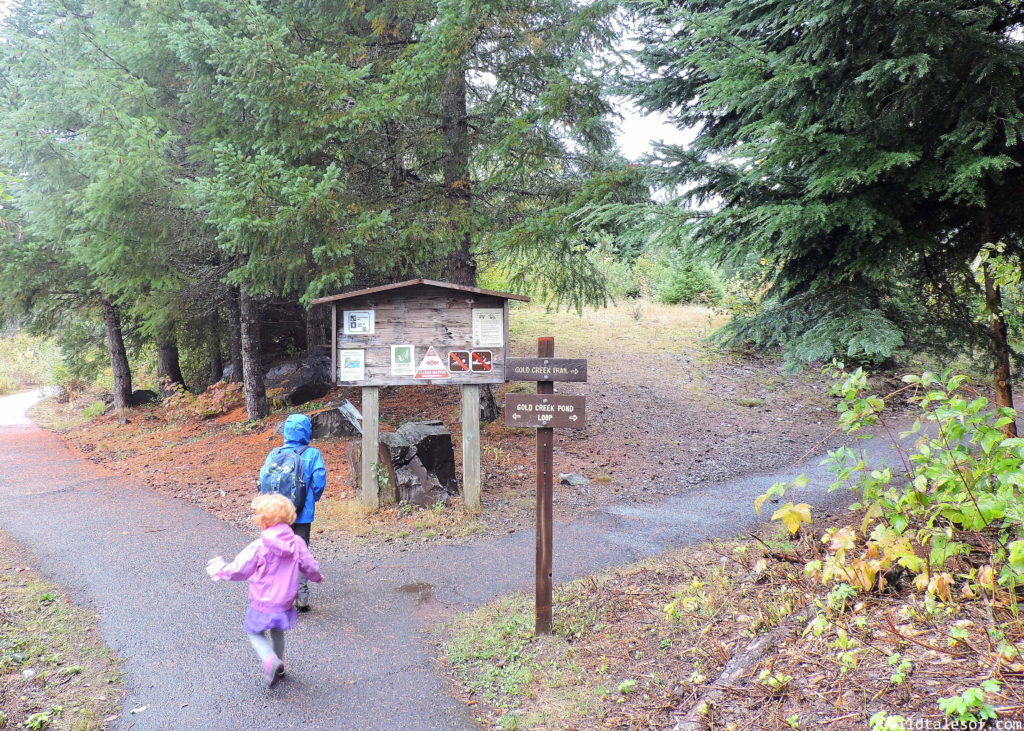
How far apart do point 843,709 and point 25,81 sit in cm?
1495

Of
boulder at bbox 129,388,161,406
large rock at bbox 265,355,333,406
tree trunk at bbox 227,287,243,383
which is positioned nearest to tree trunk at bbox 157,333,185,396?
boulder at bbox 129,388,161,406

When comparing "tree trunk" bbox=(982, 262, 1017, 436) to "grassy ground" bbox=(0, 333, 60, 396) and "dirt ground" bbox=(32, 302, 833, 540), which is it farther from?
"grassy ground" bbox=(0, 333, 60, 396)

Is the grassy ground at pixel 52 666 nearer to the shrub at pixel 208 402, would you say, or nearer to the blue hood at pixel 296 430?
the blue hood at pixel 296 430

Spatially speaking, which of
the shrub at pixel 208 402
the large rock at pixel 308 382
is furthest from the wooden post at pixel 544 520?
the shrub at pixel 208 402

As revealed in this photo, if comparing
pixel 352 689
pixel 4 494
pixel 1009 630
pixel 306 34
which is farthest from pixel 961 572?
pixel 4 494

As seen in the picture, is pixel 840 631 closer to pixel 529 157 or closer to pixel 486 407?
pixel 529 157

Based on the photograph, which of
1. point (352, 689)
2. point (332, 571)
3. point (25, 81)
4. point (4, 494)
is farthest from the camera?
point (25, 81)

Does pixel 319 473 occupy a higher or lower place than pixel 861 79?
lower

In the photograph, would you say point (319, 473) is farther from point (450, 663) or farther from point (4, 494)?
point (4, 494)

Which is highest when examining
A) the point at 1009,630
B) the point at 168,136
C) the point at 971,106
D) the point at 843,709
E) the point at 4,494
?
the point at 168,136

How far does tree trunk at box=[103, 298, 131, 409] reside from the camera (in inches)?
658

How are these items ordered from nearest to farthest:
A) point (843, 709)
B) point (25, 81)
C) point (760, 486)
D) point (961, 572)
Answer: point (843, 709)
point (961, 572)
point (760, 486)
point (25, 81)

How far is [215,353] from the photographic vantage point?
18578mm

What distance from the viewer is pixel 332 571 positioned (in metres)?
6.01
